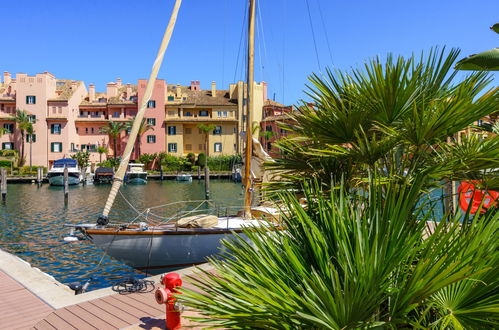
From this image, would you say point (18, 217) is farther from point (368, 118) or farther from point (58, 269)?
point (368, 118)

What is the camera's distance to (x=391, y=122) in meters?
4.90

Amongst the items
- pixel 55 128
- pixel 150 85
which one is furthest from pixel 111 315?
pixel 55 128

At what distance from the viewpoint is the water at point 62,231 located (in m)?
14.0

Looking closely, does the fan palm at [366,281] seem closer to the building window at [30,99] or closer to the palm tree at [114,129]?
the palm tree at [114,129]

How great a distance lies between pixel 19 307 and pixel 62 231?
49.0ft

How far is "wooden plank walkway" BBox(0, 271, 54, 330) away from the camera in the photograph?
23.0ft

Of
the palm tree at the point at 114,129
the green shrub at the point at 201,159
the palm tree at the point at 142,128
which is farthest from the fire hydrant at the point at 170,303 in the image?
the palm tree at the point at 114,129

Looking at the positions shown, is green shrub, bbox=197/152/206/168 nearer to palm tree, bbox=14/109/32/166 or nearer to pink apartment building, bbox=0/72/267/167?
pink apartment building, bbox=0/72/267/167

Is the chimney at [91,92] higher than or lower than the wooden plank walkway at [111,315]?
higher

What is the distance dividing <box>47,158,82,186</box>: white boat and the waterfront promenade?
147 ft

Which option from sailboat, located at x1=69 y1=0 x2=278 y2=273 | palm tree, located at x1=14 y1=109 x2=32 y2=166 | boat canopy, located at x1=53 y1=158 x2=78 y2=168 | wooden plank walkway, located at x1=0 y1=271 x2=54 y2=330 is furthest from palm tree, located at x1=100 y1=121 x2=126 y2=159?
wooden plank walkway, located at x1=0 y1=271 x2=54 y2=330

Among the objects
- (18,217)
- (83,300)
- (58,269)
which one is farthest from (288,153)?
(18,217)

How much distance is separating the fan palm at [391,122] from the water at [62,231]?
26.2 feet

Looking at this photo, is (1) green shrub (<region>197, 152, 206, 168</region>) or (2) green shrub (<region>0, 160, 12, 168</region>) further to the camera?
(1) green shrub (<region>197, 152, 206, 168</region>)
